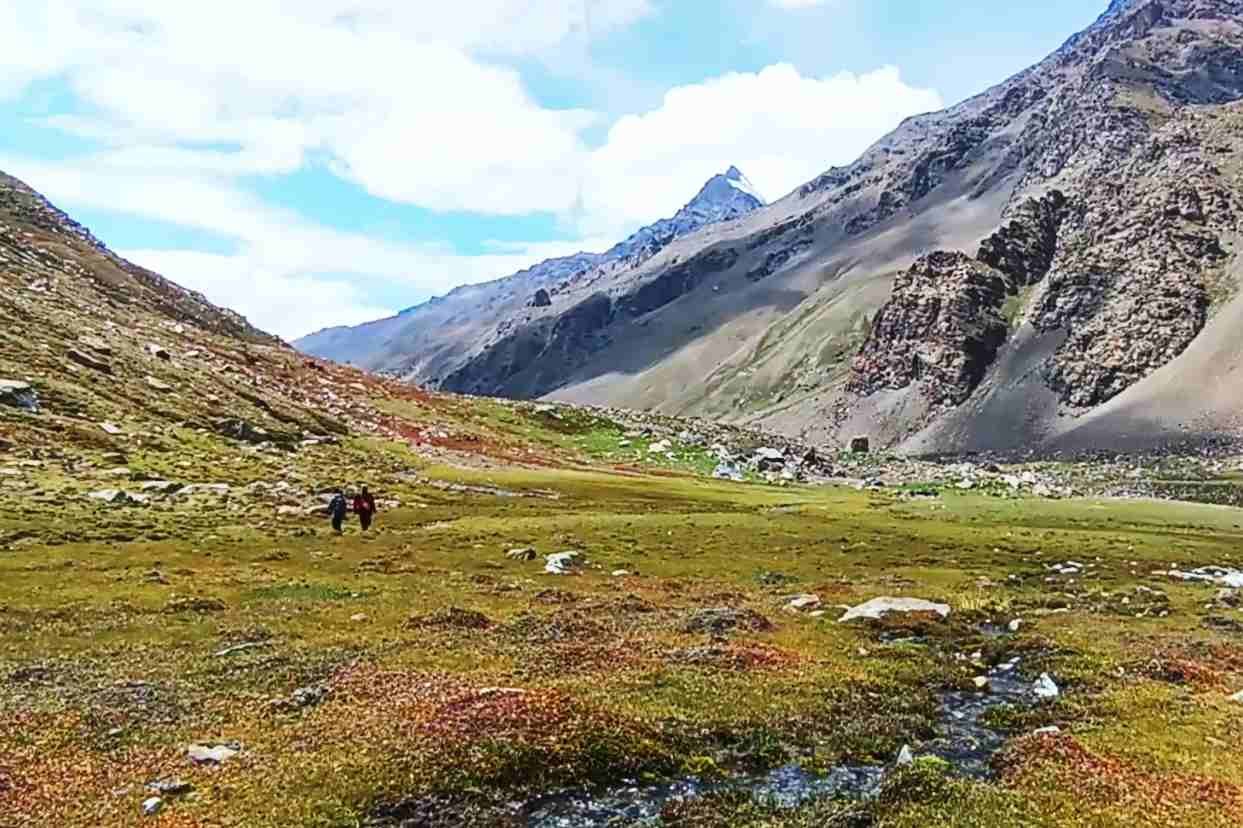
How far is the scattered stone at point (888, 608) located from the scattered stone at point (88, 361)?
281 feet

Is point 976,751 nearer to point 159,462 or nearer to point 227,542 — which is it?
point 227,542

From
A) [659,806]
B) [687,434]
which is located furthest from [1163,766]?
[687,434]

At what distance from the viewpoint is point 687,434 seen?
16562cm

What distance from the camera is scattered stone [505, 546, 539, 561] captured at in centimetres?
5516

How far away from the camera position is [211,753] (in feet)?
69.2

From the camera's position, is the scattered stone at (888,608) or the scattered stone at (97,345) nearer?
the scattered stone at (888,608)

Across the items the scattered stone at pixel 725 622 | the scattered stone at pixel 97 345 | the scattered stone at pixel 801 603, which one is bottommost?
the scattered stone at pixel 801 603

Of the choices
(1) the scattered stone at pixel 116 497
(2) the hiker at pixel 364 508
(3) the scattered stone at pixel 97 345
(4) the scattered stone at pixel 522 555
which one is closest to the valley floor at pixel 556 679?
(2) the hiker at pixel 364 508

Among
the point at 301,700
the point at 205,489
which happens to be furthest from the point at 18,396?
the point at 301,700

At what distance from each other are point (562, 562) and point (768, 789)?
109 feet

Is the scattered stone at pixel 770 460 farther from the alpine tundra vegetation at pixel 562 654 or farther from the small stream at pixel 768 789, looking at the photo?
the small stream at pixel 768 789

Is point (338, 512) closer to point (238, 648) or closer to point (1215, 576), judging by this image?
point (238, 648)

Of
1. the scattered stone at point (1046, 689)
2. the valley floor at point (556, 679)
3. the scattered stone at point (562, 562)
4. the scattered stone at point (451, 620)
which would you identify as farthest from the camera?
the scattered stone at point (562, 562)

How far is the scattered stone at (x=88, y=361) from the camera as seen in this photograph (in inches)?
3907
